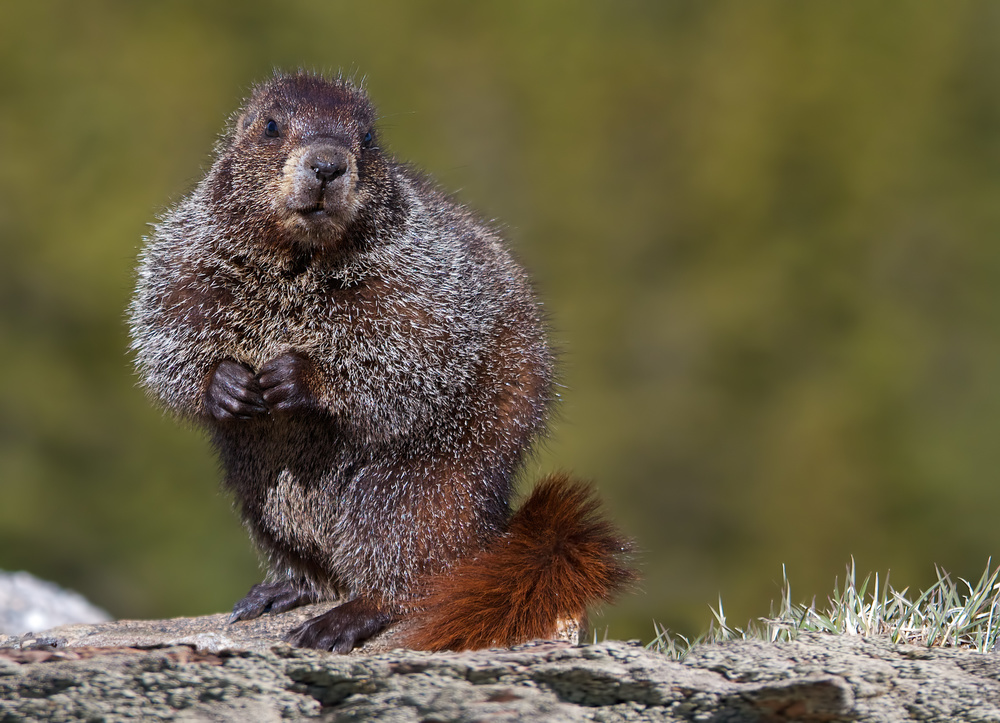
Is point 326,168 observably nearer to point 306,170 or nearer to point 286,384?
point 306,170

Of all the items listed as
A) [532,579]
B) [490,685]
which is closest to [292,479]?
[532,579]

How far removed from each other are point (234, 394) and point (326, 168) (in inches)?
40.0

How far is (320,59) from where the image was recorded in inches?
370

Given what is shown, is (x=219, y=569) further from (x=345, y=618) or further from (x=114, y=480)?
(x=345, y=618)

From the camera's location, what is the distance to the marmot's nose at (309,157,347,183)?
13.2 feet

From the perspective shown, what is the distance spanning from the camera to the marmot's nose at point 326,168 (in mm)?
4027

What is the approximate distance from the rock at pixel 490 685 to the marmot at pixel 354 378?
1082mm

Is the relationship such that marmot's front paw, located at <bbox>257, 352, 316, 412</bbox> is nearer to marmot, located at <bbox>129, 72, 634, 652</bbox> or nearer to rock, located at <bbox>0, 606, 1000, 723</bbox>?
marmot, located at <bbox>129, 72, 634, 652</bbox>

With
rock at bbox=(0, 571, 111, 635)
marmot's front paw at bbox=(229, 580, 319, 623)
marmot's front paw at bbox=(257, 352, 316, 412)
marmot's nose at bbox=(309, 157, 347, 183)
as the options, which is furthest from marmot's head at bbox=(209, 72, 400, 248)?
rock at bbox=(0, 571, 111, 635)

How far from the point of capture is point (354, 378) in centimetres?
422

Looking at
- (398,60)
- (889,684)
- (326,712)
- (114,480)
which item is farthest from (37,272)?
(889,684)

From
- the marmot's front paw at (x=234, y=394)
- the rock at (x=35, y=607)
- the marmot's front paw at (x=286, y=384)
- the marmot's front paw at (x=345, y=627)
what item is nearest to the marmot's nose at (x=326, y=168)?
the marmot's front paw at (x=286, y=384)

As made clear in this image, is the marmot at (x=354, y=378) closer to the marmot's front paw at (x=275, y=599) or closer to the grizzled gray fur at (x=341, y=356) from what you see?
the grizzled gray fur at (x=341, y=356)

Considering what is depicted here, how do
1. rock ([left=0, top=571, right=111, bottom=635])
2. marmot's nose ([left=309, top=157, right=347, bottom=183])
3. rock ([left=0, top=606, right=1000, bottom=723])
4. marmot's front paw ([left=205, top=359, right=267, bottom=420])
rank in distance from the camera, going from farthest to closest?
rock ([left=0, top=571, right=111, bottom=635]) < marmot's front paw ([left=205, top=359, right=267, bottom=420]) < marmot's nose ([left=309, top=157, right=347, bottom=183]) < rock ([left=0, top=606, right=1000, bottom=723])
